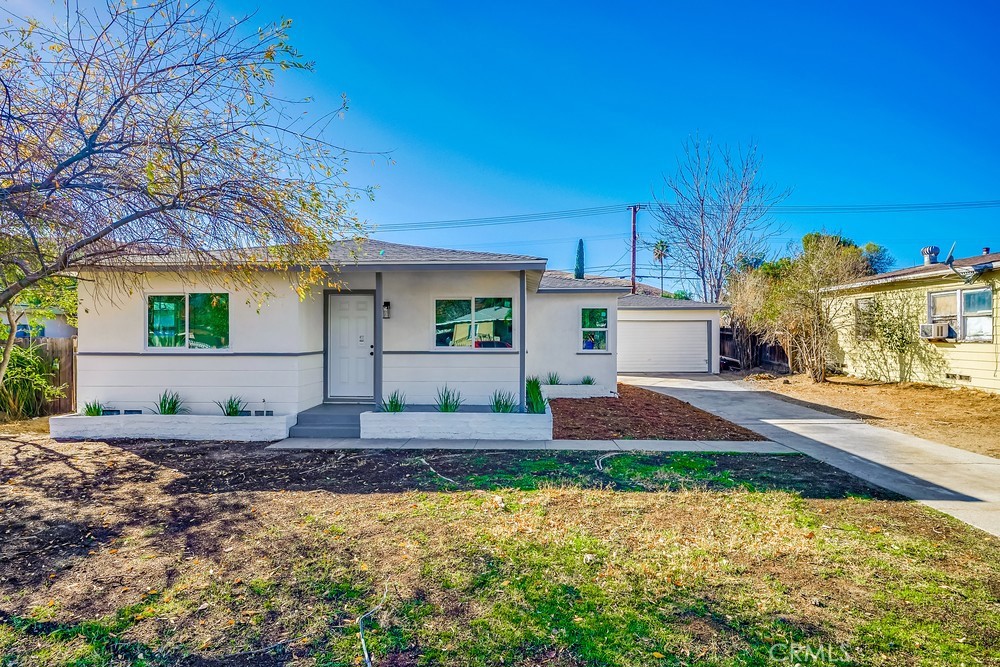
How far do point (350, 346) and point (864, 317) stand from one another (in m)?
15.8

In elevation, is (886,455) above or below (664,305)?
below

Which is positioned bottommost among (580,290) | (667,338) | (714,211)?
(667,338)

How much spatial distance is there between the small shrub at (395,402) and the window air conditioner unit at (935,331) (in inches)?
558

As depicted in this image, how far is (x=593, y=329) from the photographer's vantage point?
499 inches

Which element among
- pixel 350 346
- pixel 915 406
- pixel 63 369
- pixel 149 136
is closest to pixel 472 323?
pixel 350 346

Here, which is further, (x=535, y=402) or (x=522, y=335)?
(x=535, y=402)

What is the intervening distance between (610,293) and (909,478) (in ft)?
25.2

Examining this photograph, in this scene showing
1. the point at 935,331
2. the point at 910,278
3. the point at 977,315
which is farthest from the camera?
the point at 910,278

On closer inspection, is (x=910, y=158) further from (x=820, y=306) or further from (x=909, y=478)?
(x=909, y=478)

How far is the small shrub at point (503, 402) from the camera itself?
8180 mm

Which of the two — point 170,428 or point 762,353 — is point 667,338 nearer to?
point 762,353

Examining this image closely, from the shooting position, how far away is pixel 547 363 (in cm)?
1286

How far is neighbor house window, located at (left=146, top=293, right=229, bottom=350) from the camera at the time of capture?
8375mm

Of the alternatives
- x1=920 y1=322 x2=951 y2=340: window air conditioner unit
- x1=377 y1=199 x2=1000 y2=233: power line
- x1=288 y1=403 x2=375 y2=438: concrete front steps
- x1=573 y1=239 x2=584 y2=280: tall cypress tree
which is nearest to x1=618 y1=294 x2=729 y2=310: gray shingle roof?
x1=920 y1=322 x2=951 y2=340: window air conditioner unit
